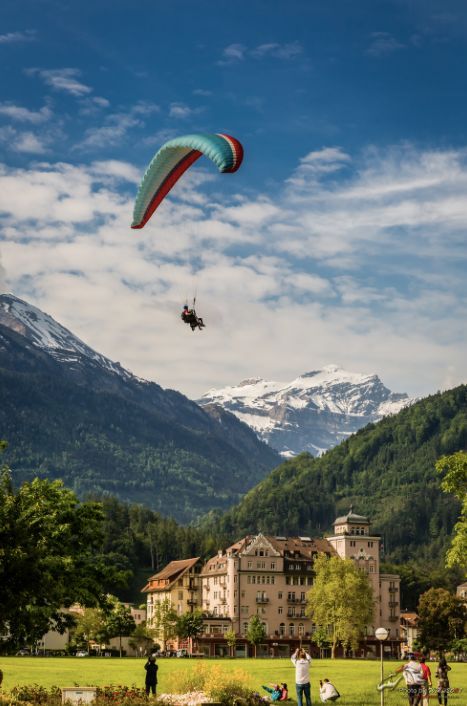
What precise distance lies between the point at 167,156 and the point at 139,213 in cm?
427

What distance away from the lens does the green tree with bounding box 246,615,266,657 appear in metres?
164

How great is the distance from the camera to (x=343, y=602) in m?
144

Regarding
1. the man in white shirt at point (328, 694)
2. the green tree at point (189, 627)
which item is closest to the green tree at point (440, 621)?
the green tree at point (189, 627)

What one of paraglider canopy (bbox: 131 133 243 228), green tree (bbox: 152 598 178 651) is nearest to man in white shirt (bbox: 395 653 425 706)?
paraglider canopy (bbox: 131 133 243 228)

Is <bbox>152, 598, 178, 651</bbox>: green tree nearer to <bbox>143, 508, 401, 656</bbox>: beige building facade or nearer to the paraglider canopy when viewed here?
<bbox>143, 508, 401, 656</bbox>: beige building facade

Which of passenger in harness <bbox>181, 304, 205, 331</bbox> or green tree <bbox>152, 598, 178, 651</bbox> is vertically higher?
passenger in harness <bbox>181, 304, 205, 331</bbox>

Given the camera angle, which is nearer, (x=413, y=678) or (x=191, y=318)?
(x=413, y=678)

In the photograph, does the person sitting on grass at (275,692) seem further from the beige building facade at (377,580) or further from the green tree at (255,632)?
the beige building facade at (377,580)

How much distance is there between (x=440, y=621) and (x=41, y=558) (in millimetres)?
152721

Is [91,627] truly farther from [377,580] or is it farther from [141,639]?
[377,580]

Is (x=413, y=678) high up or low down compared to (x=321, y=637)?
up

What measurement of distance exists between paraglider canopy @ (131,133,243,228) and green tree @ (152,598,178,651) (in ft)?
373

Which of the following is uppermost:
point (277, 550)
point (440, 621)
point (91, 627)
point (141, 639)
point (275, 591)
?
point (277, 550)

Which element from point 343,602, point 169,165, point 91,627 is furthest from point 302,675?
point 91,627
